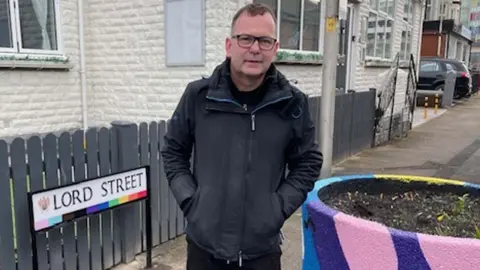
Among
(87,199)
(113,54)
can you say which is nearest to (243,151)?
(87,199)

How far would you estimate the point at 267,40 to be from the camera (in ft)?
5.89

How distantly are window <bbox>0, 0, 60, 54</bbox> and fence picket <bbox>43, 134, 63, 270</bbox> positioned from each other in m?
3.04

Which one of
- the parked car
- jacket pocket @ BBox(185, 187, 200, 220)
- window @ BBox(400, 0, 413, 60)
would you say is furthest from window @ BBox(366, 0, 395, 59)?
the parked car

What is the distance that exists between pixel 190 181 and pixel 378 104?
306 inches

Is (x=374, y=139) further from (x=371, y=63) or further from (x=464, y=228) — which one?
(x=464, y=228)

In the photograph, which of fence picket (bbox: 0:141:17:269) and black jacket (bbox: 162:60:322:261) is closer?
black jacket (bbox: 162:60:322:261)

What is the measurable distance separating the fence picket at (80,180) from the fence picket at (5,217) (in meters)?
0.47

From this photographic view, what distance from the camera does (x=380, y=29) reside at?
402 inches

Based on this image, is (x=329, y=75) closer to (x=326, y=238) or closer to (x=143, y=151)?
(x=143, y=151)

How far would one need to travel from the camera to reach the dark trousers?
191cm

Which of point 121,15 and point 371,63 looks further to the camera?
point 371,63

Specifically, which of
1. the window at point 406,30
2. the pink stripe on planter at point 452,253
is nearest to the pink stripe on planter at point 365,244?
the pink stripe on planter at point 452,253

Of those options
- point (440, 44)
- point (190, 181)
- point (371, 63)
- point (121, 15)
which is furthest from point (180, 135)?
point (440, 44)

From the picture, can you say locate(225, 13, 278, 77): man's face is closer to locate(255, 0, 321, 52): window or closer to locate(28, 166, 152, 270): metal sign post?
locate(28, 166, 152, 270): metal sign post
